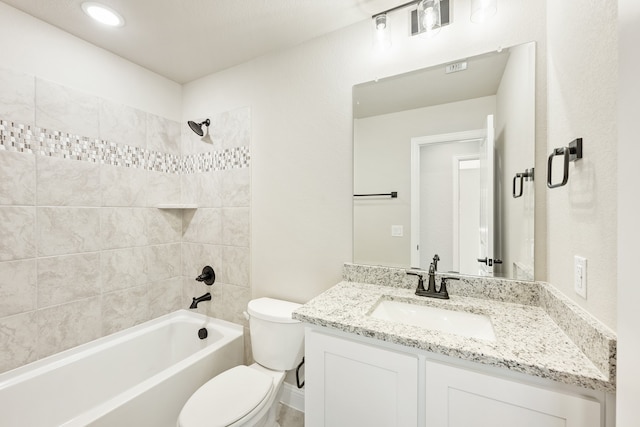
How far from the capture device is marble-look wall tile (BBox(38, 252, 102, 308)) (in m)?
1.54

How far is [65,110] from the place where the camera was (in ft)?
5.33

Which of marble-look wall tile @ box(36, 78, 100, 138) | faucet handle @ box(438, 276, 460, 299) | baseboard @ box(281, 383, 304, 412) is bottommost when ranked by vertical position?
baseboard @ box(281, 383, 304, 412)

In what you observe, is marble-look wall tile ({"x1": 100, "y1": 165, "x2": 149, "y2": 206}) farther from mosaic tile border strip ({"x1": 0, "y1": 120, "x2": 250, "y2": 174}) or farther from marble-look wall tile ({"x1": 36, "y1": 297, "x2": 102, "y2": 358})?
marble-look wall tile ({"x1": 36, "y1": 297, "x2": 102, "y2": 358})

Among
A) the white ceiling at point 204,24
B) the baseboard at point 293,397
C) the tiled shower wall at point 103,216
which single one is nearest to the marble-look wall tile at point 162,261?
the tiled shower wall at point 103,216

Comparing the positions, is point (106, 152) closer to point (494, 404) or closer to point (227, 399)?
point (227, 399)

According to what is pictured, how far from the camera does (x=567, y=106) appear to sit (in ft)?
3.16

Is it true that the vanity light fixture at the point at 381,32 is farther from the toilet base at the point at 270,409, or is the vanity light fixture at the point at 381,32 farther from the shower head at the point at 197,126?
the toilet base at the point at 270,409

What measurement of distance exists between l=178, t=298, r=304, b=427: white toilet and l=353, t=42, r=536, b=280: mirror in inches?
24.6

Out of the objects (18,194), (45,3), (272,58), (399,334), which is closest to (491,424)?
(399,334)

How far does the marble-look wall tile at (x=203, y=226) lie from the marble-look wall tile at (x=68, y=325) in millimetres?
737

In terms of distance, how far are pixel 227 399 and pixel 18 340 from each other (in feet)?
4.04

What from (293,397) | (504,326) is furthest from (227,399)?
(504,326)

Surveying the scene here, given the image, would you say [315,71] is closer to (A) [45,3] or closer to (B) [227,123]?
(B) [227,123]

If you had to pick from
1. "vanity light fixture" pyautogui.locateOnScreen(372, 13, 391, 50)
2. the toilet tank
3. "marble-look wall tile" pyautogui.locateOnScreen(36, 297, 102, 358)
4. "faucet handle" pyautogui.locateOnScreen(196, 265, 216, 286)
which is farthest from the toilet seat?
"vanity light fixture" pyautogui.locateOnScreen(372, 13, 391, 50)
